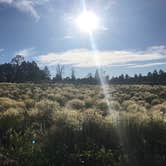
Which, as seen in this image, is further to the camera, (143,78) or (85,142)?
(143,78)

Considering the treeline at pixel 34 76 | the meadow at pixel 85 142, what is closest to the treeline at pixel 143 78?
the treeline at pixel 34 76

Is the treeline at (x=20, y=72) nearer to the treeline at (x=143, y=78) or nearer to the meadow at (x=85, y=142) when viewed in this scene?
the treeline at (x=143, y=78)

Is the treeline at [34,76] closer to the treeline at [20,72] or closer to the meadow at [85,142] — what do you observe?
the treeline at [20,72]

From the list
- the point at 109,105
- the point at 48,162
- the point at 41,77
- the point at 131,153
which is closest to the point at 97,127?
the point at 131,153

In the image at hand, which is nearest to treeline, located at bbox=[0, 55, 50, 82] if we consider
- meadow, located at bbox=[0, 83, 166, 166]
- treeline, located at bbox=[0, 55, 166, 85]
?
treeline, located at bbox=[0, 55, 166, 85]

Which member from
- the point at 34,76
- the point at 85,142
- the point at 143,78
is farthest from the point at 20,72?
the point at 85,142

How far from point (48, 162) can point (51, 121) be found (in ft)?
13.7

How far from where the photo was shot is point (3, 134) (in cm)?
952

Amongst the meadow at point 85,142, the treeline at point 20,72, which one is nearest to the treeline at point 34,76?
the treeline at point 20,72

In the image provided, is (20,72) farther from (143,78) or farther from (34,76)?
(143,78)

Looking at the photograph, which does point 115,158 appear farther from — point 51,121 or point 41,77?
point 41,77

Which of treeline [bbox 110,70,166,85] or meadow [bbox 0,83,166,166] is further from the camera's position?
treeline [bbox 110,70,166,85]

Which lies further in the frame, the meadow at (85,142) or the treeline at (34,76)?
the treeline at (34,76)

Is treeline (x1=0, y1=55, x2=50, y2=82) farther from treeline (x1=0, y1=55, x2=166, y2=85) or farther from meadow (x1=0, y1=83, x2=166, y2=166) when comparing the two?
meadow (x1=0, y1=83, x2=166, y2=166)
